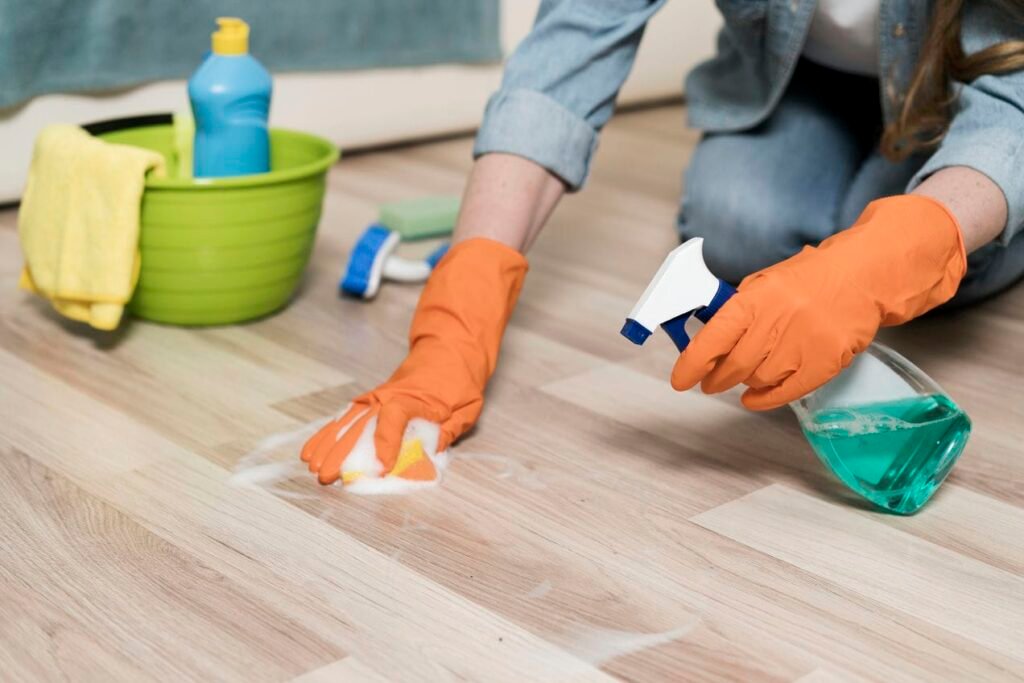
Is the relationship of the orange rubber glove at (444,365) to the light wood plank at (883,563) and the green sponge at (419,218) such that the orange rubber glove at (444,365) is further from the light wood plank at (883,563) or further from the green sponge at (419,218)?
the green sponge at (419,218)

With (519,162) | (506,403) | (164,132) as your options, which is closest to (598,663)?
(506,403)

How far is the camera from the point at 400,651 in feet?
2.45

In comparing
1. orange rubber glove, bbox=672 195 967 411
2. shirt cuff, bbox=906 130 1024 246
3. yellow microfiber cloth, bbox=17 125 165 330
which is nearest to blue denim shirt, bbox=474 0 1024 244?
shirt cuff, bbox=906 130 1024 246

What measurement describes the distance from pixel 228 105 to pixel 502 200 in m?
0.31

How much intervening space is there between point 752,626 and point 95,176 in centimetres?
74

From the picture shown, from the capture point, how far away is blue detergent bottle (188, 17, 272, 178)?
1184 mm

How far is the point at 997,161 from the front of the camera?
0.97 metres

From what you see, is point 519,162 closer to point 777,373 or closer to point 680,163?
point 777,373

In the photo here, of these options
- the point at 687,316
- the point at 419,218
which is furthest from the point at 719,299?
the point at 419,218

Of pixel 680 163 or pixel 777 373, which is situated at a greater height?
pixel 777 373

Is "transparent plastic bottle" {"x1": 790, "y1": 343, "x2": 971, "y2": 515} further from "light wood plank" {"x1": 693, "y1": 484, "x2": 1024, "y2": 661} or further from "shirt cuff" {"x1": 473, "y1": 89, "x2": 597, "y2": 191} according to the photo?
"shirt cuff" {"x1": 473, "y1": 89, "x2": 597, "y2": 191}

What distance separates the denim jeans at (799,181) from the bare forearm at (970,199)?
347 millimetres

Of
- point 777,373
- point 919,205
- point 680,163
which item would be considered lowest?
point 680,163

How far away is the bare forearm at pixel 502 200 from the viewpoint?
1084 mm
